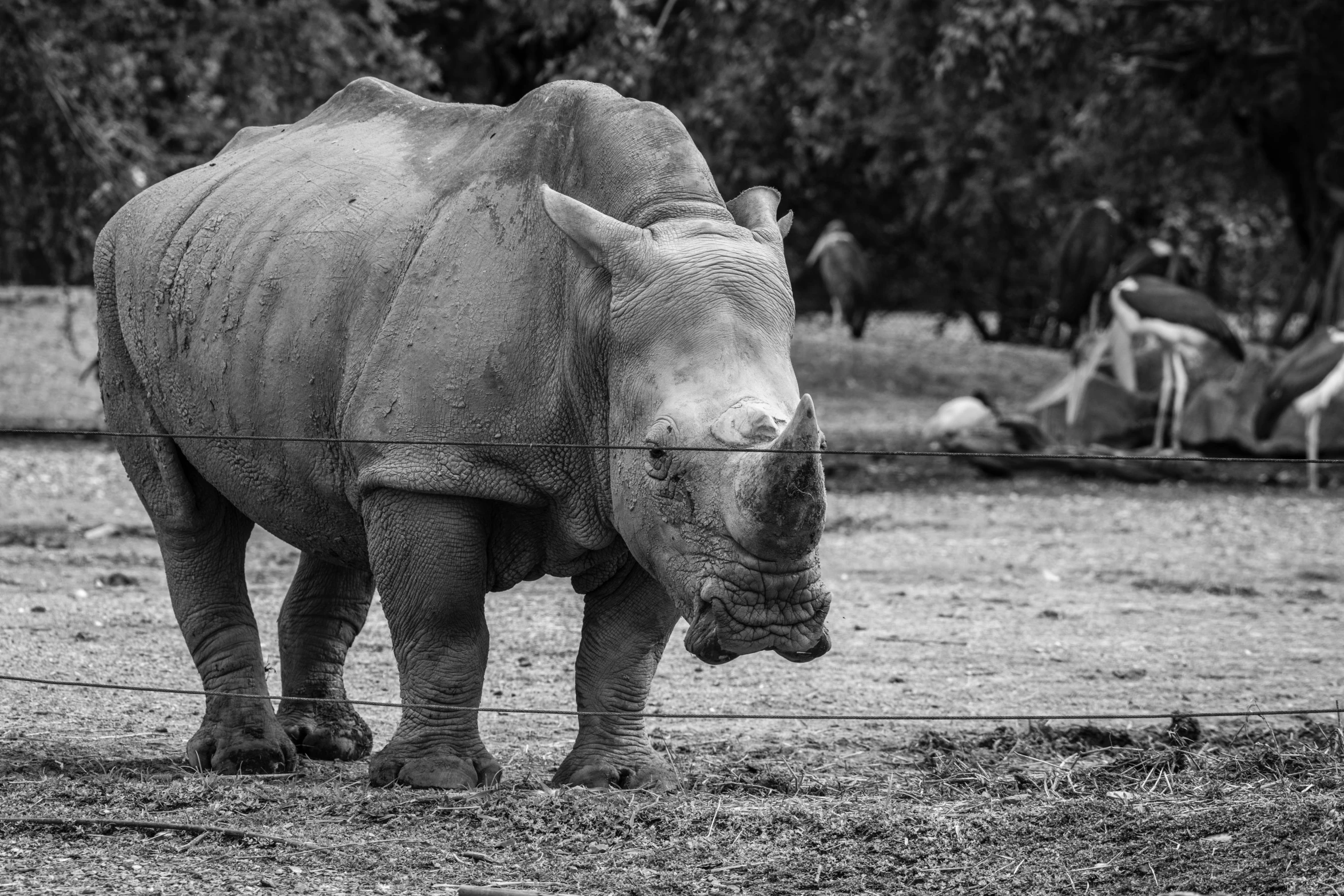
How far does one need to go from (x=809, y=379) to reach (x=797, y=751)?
13786 mm

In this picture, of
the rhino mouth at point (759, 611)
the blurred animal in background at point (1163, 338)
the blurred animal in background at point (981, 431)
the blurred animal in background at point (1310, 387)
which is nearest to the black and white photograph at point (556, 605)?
the rhino mouth at point (759, 611)

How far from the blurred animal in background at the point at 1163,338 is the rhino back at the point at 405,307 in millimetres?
10815

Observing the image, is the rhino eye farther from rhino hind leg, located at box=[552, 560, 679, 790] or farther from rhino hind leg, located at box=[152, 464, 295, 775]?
rhino hind leg, located at box=[152, 464, 295, 775]

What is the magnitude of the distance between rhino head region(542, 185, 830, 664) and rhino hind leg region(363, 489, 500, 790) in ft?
1.69

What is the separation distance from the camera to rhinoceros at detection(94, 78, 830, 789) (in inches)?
189

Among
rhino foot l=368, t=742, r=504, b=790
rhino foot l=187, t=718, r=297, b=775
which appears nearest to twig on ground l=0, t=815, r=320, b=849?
rhino foot l=368, t=742, r=504, b=790

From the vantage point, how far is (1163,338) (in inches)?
636

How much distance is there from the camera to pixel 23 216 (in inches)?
560

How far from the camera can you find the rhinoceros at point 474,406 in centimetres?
481

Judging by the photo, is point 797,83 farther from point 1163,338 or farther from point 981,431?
point 1163,338

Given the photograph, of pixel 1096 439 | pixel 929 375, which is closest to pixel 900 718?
pixel 1096 439

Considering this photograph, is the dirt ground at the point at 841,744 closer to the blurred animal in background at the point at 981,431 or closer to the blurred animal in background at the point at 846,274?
the blurred animal in background at the point at 981,431

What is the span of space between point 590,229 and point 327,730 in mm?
2095

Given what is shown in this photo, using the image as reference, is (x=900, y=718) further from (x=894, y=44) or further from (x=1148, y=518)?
(x=894, y=44)
